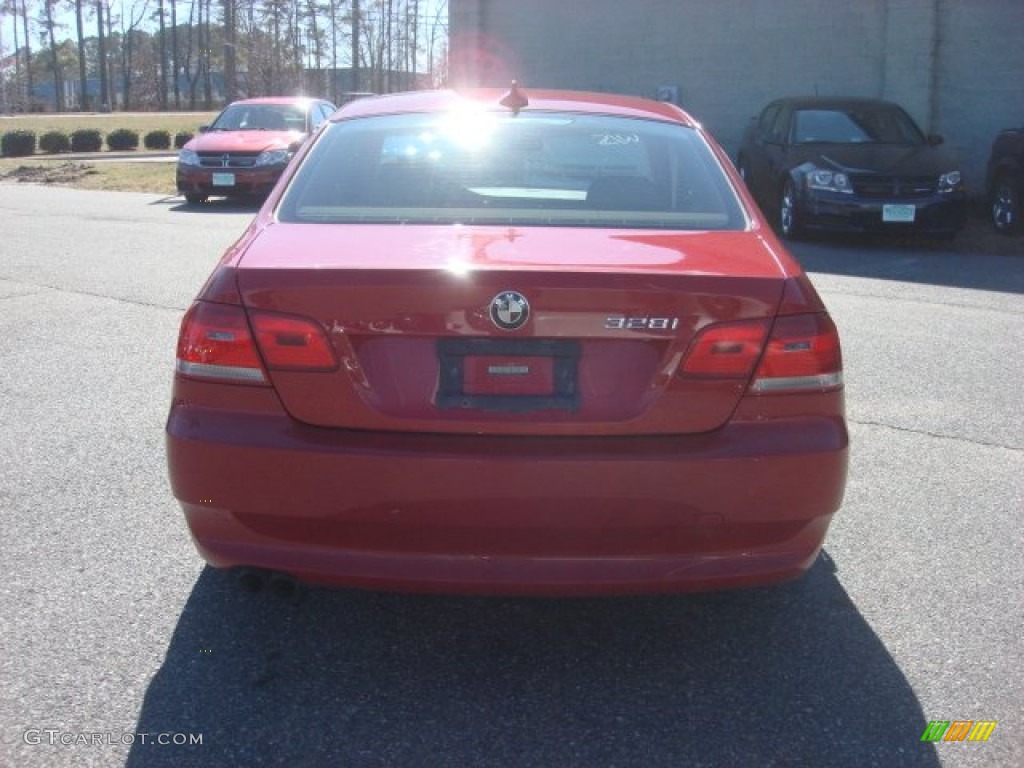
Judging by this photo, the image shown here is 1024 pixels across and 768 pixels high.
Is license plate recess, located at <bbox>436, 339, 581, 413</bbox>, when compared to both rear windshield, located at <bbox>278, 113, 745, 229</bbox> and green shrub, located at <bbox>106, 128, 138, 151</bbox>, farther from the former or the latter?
green shrub, located at <bbox>106, 128, 138, 151</bbox>

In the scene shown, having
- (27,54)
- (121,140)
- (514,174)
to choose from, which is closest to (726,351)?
(514,174)

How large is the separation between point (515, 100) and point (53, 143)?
32.7 m

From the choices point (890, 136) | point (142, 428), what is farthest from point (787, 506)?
point (890, 136)

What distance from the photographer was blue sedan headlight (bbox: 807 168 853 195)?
1203 cm

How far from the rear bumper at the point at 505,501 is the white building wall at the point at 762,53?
15.0 meters

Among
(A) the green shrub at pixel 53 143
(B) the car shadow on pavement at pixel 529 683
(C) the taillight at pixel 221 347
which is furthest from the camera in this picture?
(A) the green shrub at pixel 53 143

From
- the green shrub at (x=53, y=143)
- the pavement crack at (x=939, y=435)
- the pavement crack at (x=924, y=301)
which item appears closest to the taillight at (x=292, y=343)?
the pavement crack at (x=939, y=435)

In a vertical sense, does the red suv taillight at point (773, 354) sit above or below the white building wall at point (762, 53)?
below

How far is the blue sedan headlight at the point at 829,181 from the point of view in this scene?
474 inches

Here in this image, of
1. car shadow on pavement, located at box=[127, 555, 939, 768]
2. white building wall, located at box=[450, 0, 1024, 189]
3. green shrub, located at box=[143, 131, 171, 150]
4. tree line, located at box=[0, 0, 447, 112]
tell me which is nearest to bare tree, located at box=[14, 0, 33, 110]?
tree line, located at box=[0, 0, 447, 112]

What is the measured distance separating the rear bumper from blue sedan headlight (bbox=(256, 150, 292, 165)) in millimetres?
14280

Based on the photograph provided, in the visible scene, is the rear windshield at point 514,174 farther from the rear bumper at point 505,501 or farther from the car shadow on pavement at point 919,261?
the car shadow on pavement at point 919,261

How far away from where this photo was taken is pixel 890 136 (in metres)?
13.5

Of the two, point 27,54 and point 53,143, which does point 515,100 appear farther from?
point 27,54
